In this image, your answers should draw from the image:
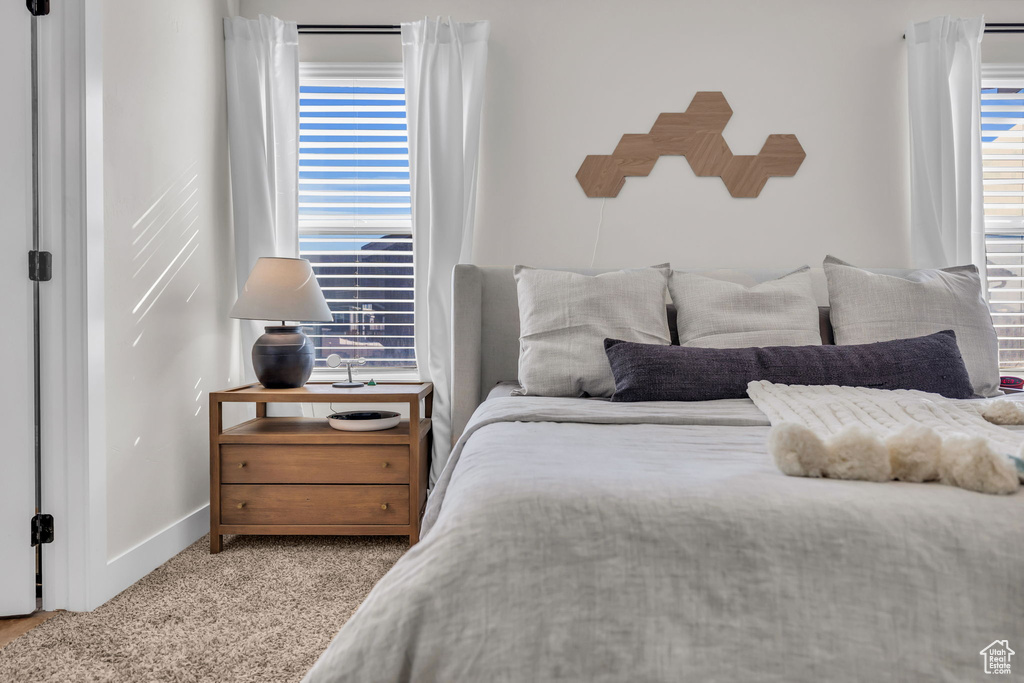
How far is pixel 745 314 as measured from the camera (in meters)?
2.15

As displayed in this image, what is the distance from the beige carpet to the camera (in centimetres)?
141

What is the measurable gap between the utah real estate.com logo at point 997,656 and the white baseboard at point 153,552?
2.07m

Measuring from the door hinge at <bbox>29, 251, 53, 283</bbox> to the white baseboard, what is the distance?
85cm

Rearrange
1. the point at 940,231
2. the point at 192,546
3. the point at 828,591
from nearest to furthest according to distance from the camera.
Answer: the point at 828,591
the point at 192,546
the point at 940,231

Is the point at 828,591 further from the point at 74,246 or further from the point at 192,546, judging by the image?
the point at 192,546

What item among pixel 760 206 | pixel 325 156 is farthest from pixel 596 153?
pixel 325 156

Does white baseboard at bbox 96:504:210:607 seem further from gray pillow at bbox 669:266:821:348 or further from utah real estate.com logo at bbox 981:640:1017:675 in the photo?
utah real estate.com logo at bbox 981:640:1017:675

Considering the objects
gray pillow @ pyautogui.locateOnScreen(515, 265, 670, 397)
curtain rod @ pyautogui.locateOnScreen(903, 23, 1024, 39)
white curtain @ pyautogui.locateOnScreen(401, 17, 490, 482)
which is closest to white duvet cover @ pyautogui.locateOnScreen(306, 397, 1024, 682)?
gray pillow @ pyautogui.locateOnScreen(515, 265, 670, 397)

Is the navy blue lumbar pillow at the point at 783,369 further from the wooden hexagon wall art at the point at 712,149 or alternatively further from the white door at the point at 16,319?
the white door at the point at 16,319

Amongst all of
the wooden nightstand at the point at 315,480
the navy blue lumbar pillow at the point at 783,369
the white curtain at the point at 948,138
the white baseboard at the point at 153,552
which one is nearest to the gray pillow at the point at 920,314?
the navy blue lumbar pillow at the point at 783,369

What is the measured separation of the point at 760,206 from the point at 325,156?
204cm

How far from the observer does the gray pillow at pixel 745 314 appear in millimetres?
2104

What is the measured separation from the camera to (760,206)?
2.79 m

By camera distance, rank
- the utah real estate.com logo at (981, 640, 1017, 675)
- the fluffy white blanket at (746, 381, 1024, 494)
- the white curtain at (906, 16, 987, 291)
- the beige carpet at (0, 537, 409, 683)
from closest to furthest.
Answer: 1. the utah real estate.com logo at (981, 640, 1017, 675)
2. the fluffy white blanket at (746, 381, 1024, 494)
3. the beige carpet at (0, 537, 409, 683)
4. the white curtain at (906, 16, 987, 291)
